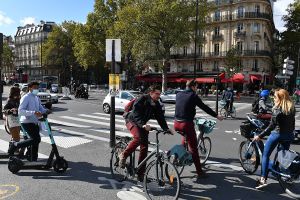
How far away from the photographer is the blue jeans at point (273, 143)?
5723mm

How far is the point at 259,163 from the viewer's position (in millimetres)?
6676

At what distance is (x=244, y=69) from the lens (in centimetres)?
5284

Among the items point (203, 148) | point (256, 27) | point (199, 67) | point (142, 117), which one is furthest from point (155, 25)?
point (142, 117)

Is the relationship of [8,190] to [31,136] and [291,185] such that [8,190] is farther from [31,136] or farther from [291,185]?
[291,185]

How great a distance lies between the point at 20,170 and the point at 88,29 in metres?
51.5

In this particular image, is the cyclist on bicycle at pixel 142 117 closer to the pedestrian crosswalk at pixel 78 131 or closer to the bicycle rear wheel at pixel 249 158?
the bicycle rear wheel at pixel 249 158

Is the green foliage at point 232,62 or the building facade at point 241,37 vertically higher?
Result: the building facade at point 241,37

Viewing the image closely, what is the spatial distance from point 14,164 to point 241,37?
5014 centimetres

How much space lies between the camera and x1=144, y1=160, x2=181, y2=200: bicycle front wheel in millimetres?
5141

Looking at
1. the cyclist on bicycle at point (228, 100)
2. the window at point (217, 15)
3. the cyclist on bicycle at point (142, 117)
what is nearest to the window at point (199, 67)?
the window at point (217, 15)

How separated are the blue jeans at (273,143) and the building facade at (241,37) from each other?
148ft

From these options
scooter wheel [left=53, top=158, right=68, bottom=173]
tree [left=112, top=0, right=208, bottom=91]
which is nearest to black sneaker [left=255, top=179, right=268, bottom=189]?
scooter wheel [left=53, top=158, right=68, bottom=173]

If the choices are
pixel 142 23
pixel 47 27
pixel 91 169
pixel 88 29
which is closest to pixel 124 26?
pixel 142 23

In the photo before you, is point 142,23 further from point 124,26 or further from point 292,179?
point 292,179
